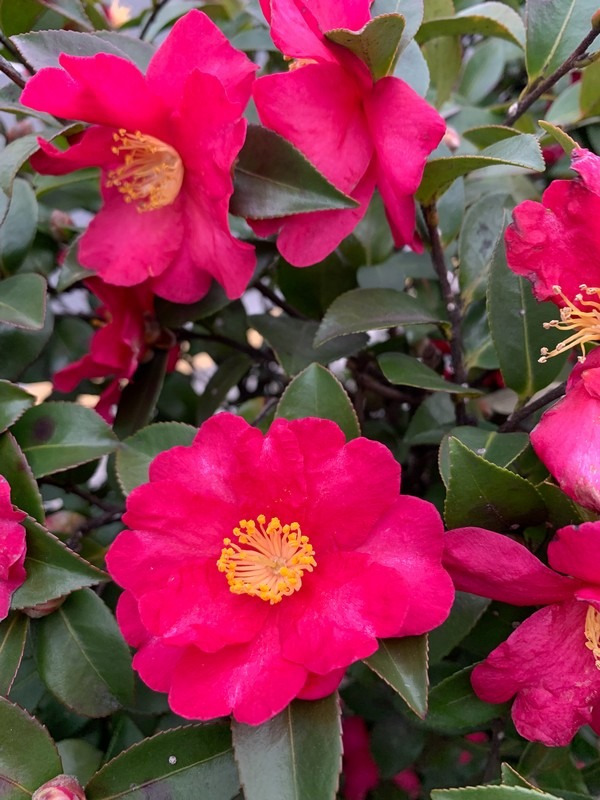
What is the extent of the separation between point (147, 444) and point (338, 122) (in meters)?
0.32

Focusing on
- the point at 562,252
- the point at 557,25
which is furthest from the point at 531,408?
the point at 557,25

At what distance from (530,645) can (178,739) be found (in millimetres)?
281

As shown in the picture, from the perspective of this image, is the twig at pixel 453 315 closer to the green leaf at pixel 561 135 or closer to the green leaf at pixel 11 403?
the green leaf at pixel 561 135

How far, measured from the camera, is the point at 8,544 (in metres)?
0.61

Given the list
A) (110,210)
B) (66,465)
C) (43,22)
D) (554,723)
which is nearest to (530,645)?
(554,723)

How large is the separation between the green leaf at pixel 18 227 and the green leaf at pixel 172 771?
1.70 feet

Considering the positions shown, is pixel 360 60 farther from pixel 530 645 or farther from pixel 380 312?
pixel 530 645

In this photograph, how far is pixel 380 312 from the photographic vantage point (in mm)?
750

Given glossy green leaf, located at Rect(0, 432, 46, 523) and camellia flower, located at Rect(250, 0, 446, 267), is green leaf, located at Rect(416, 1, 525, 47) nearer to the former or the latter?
camellia flower, located at Rect(250, 0, 446, 267)

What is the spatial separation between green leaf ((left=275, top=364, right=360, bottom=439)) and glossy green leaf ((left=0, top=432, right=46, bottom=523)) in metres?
0.21

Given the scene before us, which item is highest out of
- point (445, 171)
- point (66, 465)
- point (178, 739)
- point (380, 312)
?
point (445, 171)

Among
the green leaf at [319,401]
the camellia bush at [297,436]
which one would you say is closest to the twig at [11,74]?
the camellia bush at [297,436]

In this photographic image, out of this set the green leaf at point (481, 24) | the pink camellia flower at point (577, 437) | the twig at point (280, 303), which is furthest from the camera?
the twig at point (280, 303)

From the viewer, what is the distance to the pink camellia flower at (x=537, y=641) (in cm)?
55
